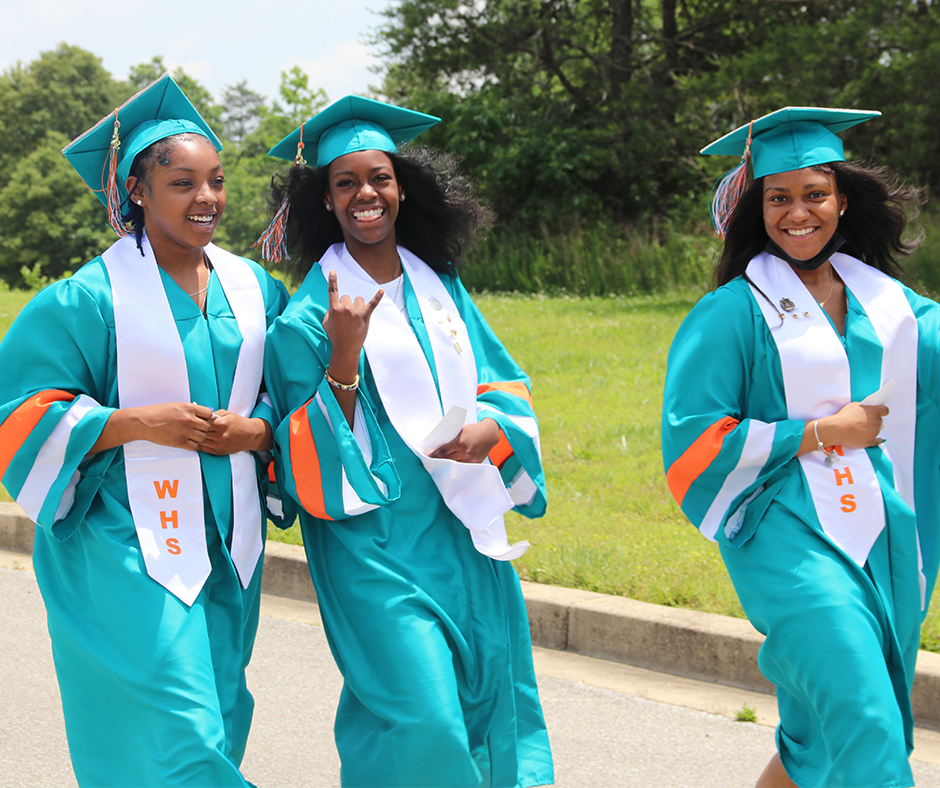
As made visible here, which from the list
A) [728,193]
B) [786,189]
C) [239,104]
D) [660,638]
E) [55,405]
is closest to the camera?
[55,405]

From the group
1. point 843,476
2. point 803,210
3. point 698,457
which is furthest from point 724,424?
point 803,210

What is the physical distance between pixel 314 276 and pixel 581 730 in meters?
2.08

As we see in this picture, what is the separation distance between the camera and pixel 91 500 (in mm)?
3066

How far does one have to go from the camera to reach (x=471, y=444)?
3338 millimetres

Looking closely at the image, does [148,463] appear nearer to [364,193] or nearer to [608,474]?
[364,193]

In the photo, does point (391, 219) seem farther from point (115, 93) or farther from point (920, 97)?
point (115, 93)

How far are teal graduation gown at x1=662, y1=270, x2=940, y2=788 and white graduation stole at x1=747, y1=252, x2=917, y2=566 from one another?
32 millimetres

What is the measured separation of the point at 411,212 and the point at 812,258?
131 cm

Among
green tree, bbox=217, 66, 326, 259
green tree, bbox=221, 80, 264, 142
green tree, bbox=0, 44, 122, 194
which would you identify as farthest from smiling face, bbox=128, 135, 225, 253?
green tree, bbox=221, 80, 264, 142

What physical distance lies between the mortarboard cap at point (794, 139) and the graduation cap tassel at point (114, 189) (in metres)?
1.83

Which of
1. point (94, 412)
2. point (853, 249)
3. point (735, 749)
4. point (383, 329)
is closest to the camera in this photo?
point (94, 412)

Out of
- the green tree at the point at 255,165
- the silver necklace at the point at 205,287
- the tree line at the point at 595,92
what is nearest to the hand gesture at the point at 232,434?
the silver necklace at the point at 205,287

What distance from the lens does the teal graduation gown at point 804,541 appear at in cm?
287

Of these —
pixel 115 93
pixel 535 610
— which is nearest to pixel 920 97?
pixel 535 610
